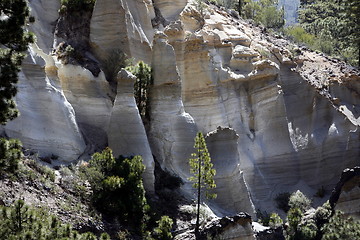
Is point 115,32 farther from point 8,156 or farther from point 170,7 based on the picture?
point 8,156

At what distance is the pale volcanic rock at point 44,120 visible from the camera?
91.2 feet

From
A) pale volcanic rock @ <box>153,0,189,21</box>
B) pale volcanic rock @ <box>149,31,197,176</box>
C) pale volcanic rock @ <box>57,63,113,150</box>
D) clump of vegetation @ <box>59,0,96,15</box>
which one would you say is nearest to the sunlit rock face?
clump of vegetation @ <box>59,0,96,15</box>

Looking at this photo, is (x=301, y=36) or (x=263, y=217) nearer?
(x=263, y=217)

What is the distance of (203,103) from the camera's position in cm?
3700

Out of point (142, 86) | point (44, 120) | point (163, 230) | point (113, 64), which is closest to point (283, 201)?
point (142, 86)

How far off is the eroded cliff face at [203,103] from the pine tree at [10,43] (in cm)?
915

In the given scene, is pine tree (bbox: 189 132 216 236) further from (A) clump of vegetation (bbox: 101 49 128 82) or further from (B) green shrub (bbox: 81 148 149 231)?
(A) clump of vegetation (bbox: 101 49 128 82)

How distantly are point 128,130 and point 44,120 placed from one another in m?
4.25

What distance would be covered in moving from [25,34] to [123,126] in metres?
12.7

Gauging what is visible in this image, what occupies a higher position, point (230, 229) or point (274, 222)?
point (274, 222)

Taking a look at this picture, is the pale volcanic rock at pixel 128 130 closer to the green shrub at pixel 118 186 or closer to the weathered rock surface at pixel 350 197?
the green shrub at pixel 118 186

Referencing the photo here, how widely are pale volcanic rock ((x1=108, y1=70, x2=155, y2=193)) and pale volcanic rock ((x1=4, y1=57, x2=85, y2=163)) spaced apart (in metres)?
1.76

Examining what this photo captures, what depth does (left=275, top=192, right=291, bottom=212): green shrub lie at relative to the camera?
36.2 m

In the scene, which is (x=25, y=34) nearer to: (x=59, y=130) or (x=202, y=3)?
(x=59, y=130)
